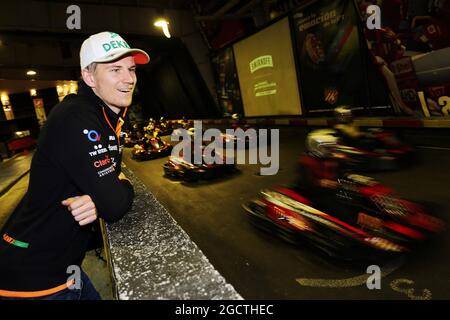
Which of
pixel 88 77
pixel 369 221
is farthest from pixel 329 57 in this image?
pixel 88 77

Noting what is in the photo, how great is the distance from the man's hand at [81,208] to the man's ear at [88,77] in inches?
25.9

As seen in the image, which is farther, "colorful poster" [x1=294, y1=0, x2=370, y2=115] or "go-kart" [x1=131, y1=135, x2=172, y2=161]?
"go-kart" [x1=131, y1=135, x2=172, y2=161]

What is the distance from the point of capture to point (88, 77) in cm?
181

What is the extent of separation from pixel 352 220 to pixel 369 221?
27cm

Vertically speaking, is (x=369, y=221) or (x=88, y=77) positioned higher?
(x=88, y=77)

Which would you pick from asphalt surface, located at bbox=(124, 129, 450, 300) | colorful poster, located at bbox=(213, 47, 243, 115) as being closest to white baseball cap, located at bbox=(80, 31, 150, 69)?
asphalt surface, located at bbox=(124, 129, 450, 300)

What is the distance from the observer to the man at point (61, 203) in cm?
144

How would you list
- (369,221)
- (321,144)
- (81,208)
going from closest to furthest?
(81,208), (369,221), (321,144)

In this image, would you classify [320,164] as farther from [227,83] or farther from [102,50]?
[227,83]

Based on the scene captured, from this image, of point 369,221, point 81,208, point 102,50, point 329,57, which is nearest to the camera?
point 81,208

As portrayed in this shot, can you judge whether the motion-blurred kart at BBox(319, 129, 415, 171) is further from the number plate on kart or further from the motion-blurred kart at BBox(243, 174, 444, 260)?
the number plate on kart

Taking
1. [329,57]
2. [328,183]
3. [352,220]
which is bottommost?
[352,220]

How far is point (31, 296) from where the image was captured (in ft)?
4.93

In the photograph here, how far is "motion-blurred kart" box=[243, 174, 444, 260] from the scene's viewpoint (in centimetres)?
286
